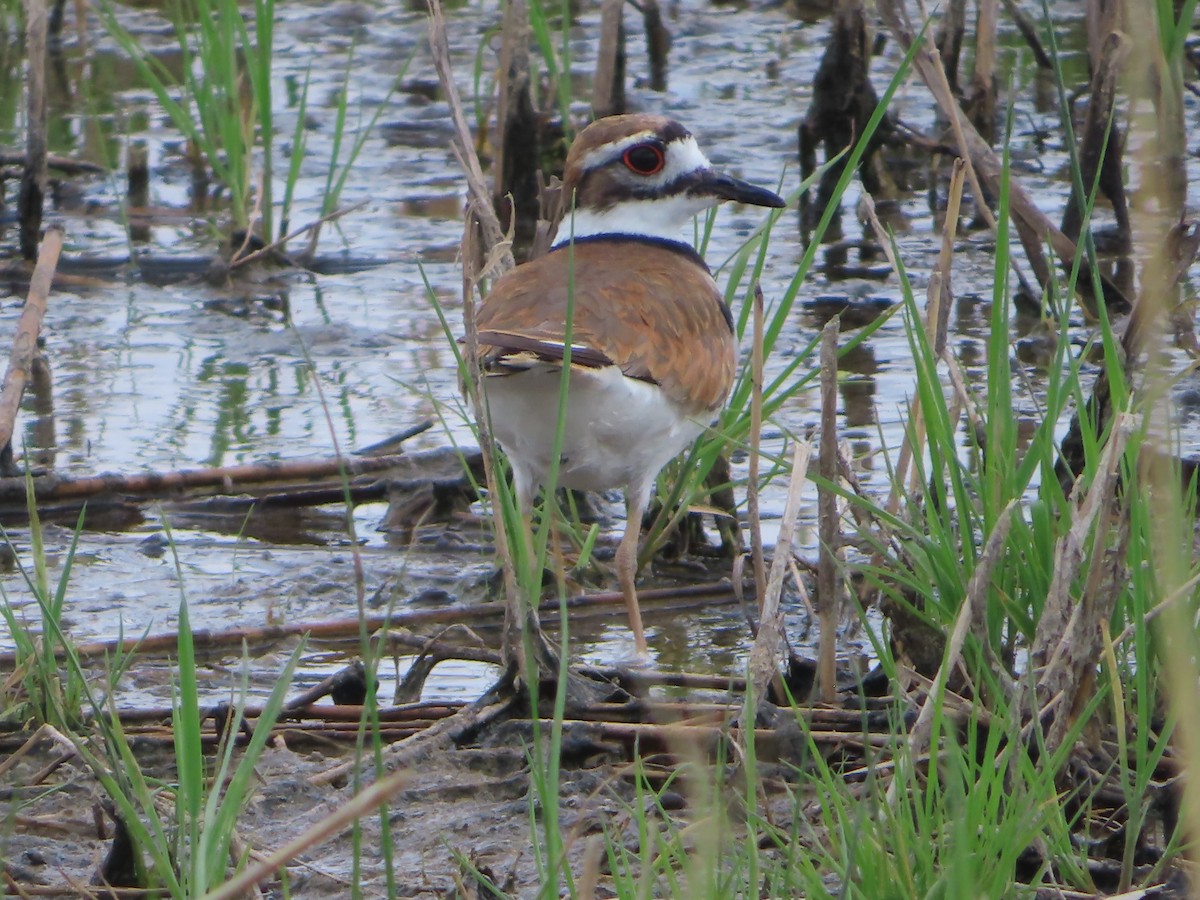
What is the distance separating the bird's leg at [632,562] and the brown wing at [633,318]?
11.3 inches

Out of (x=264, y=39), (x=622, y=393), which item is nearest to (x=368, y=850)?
(x=622, y=393)

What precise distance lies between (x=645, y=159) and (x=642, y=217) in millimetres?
161

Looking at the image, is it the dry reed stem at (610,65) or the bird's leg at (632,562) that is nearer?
the bird's leg at (632,562)

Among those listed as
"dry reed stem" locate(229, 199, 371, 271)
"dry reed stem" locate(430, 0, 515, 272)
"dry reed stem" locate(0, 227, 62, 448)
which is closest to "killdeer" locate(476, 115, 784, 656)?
"dry reed stem" locate(430, 0, 515, 272)

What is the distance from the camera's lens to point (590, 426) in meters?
4.21

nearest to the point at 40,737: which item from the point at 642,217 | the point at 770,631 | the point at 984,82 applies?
the point at 770,631

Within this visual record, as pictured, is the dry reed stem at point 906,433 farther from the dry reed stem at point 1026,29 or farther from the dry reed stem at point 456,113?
the dry reed stem at point 1026,29

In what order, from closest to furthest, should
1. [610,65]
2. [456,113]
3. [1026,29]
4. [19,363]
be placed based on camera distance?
[456,113] < [19,363] < [1026,29] < [610,65]

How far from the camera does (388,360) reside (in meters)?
6.42

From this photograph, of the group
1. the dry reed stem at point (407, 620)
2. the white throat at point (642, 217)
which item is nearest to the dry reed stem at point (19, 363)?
the dry reed stem at point (407, 620)

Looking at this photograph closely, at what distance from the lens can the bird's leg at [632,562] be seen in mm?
4215

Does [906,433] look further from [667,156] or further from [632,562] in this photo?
[667,156]

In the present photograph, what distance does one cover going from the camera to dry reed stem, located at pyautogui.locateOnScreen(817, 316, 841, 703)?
335 centimetres

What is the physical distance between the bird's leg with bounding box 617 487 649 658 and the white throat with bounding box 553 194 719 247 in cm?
92
